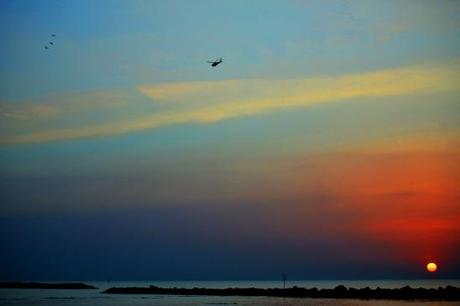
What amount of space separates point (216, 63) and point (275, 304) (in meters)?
29.9

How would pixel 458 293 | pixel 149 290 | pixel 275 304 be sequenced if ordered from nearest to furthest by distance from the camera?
pixel 275 304, pixel 458 293, pixel 149 290

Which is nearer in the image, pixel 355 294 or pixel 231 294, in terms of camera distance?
pixel 355 294

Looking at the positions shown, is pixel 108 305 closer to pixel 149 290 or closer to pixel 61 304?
pixel 61 304

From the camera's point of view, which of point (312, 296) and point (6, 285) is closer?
point (312, 296)

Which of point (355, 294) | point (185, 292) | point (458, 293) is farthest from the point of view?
point (185, 292)

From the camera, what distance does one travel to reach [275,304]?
53406mm

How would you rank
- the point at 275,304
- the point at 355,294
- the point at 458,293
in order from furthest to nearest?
the point at 355,294, the point at 458,293, the point at 275,304

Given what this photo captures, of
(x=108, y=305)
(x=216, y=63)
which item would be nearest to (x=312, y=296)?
(x=108, y=305)

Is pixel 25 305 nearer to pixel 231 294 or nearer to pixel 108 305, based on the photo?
pixel 108 305

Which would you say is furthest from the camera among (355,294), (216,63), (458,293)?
(355,294)

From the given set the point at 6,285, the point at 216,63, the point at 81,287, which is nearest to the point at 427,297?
the point at 216,63

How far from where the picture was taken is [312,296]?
215ft

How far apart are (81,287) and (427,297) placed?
77.6 metres

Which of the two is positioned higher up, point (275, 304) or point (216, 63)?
point (216, 63)
